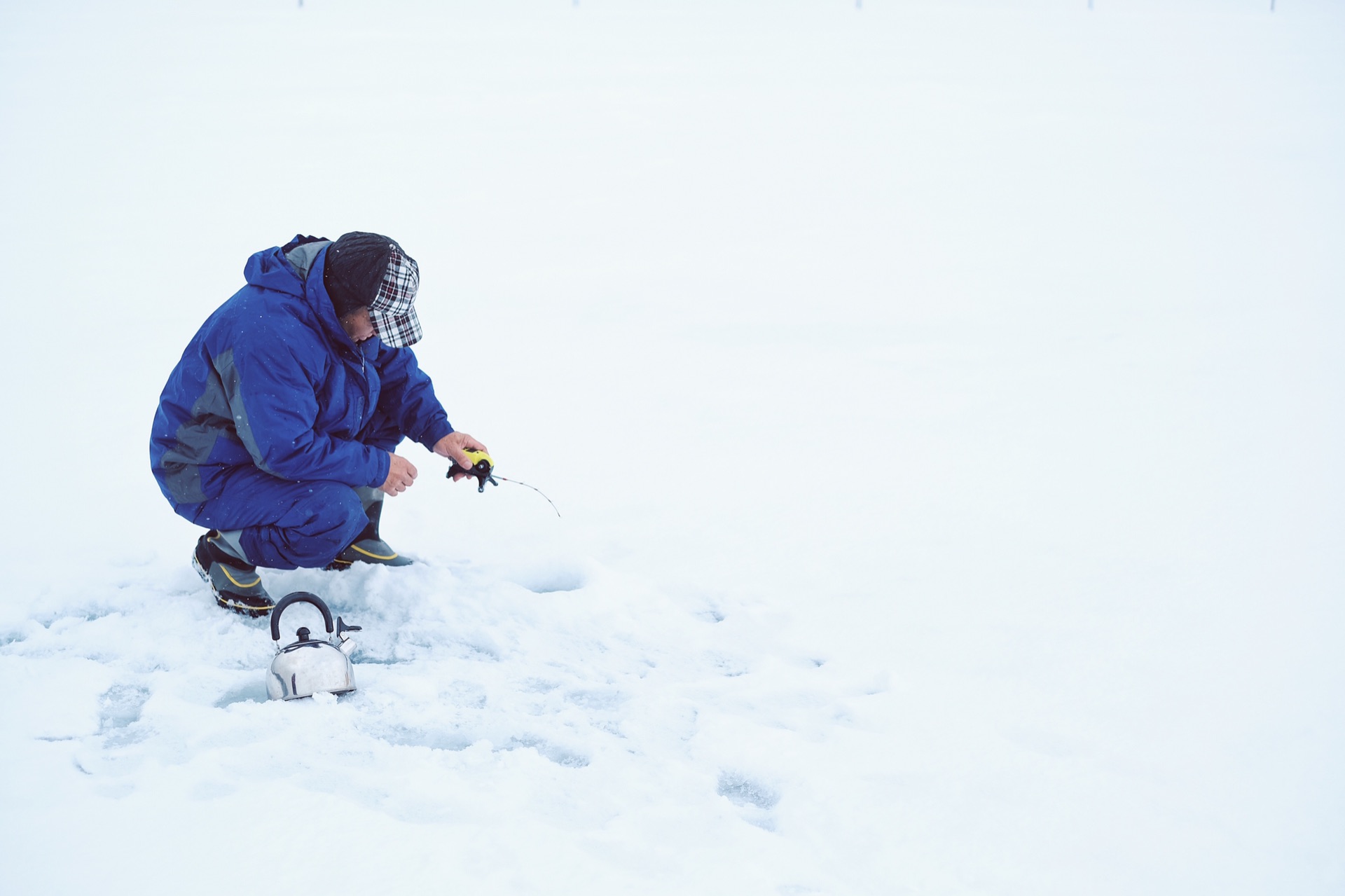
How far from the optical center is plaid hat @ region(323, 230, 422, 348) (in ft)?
7.66

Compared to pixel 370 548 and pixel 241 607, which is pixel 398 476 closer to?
pixel 370 548

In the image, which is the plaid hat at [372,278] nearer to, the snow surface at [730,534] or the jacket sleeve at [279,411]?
the jacket sleeve at [279,411]

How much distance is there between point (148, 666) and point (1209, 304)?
17.7ft

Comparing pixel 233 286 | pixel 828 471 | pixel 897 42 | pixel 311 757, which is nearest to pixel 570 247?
pixel 233 286

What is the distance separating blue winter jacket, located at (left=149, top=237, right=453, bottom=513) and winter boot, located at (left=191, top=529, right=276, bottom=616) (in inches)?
5.2

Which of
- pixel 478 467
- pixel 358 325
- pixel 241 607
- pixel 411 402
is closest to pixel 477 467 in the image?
pixel 478 467

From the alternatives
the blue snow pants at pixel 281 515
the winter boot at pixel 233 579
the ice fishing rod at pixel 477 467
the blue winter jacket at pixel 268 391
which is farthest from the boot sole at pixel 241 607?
the ice fishing rod at pixel 477 467

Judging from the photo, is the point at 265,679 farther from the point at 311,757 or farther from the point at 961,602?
the point at 961,602

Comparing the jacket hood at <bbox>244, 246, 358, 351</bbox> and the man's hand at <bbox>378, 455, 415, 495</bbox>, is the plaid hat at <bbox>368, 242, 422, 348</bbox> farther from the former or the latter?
the man's hand at <bbox>378, 455, 415, 495</bbox>

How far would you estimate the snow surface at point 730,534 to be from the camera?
5.96 feet

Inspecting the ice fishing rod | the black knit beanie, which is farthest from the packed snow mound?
the black knit beanie

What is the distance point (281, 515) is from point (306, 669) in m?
0.50

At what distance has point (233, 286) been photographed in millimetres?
5562

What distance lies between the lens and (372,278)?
2332mm
